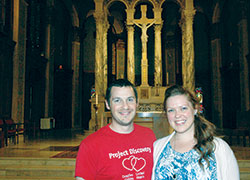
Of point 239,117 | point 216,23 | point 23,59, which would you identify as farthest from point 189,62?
point 23,59

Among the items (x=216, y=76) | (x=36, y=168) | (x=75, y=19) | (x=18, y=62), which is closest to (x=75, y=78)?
(x=75, y=19)

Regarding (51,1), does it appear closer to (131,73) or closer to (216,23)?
(131,73)

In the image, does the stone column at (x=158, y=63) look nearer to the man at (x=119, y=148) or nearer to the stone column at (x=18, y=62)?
the stone column at (x=18, y=62)

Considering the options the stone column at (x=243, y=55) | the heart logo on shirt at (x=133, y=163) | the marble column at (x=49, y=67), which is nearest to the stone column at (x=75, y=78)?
the marble column at (x=49, y=67)

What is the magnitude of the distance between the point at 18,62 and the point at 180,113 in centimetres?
1071

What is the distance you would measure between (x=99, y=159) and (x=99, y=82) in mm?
11350

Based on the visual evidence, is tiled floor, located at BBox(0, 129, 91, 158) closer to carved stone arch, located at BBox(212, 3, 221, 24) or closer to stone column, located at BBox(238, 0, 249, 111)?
stone column, located at BBox(238, 0, 249, 111)

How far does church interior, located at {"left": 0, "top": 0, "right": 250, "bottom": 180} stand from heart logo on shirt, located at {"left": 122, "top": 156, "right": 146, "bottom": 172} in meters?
4.93

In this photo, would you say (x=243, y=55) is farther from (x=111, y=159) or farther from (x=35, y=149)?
(x=111, y=159)

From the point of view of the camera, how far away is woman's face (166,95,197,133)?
2131 millimetres

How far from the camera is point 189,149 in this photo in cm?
212

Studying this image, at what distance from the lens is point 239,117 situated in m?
10.3

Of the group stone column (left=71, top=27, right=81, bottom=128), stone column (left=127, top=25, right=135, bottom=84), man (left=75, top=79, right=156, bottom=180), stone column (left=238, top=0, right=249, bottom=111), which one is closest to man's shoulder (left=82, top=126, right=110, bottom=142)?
man (left=75, top=79, right=156, bottom=180)

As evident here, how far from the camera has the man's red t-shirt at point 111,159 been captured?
1.99 m
